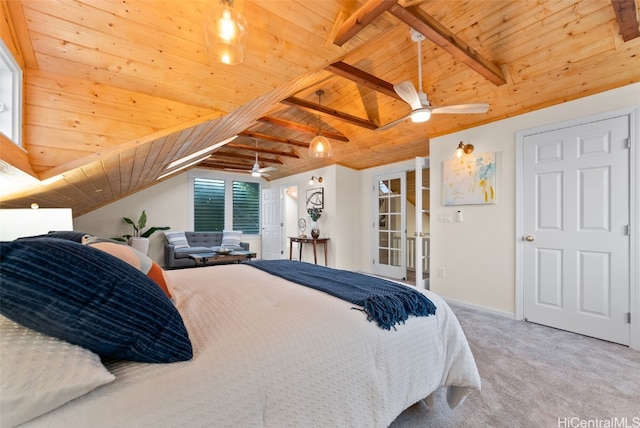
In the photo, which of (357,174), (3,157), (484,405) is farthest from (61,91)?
(357,174)

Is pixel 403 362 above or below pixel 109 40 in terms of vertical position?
below

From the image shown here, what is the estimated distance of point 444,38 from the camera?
221 cm

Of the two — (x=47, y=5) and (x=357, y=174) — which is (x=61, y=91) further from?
(x=357, y=174)

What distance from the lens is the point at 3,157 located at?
3.87 ft

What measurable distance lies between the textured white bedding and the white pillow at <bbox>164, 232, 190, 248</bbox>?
4663 mm

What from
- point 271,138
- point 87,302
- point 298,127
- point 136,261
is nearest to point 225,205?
point 271,138

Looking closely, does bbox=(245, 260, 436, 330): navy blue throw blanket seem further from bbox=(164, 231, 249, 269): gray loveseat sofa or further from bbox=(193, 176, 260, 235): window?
bbox=(193, 176, 260, 235): window

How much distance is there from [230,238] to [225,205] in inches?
42.2

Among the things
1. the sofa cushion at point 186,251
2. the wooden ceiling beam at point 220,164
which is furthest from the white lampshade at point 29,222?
the wooden ceiling beam at point 220,164

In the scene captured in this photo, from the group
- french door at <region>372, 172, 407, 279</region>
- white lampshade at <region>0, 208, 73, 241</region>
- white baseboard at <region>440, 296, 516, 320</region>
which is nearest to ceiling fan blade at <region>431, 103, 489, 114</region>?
white baseboard at <region>440, 296, 516, 320</region>

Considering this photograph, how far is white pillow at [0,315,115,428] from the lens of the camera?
0.61 meters

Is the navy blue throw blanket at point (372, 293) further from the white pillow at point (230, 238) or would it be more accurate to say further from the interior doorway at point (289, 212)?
the interior doorway at point (289, 212)

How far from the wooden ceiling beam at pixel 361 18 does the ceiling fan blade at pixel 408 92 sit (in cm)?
59

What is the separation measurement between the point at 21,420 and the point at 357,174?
223 inches
